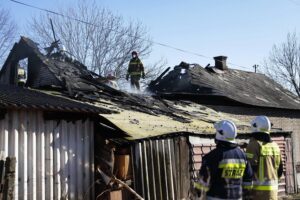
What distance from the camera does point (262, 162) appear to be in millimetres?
6551

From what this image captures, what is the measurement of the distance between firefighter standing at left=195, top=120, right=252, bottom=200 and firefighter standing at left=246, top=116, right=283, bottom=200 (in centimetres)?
101

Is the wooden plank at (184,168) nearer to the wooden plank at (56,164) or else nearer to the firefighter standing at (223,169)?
the wooden plank at (56,164)

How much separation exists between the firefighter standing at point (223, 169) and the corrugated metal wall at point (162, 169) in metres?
4.30

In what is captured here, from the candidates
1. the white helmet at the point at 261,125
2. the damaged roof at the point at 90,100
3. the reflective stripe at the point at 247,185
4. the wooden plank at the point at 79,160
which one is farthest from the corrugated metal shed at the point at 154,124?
the reflective stripe at the point at 247,185

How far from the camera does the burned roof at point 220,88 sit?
21.2 meters

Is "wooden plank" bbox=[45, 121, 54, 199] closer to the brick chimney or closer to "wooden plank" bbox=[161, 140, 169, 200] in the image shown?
"wooden plank" bbox=[161, 140, 169, 200]

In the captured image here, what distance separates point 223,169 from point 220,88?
663 inches

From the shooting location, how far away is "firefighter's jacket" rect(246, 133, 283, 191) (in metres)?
6.52

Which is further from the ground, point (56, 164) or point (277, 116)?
point (277, 116)

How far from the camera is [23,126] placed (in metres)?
8.05

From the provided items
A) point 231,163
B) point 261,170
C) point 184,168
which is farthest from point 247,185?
point 184,168

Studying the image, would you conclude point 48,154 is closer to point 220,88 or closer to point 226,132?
point 226,132

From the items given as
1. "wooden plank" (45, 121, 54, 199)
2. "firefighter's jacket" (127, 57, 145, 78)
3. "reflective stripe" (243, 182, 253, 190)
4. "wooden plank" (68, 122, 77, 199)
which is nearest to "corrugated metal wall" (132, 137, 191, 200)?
"wooden plank" (68, 122, 77, 199)

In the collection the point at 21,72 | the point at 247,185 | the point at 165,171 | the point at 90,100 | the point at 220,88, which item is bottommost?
the point at 165,171
